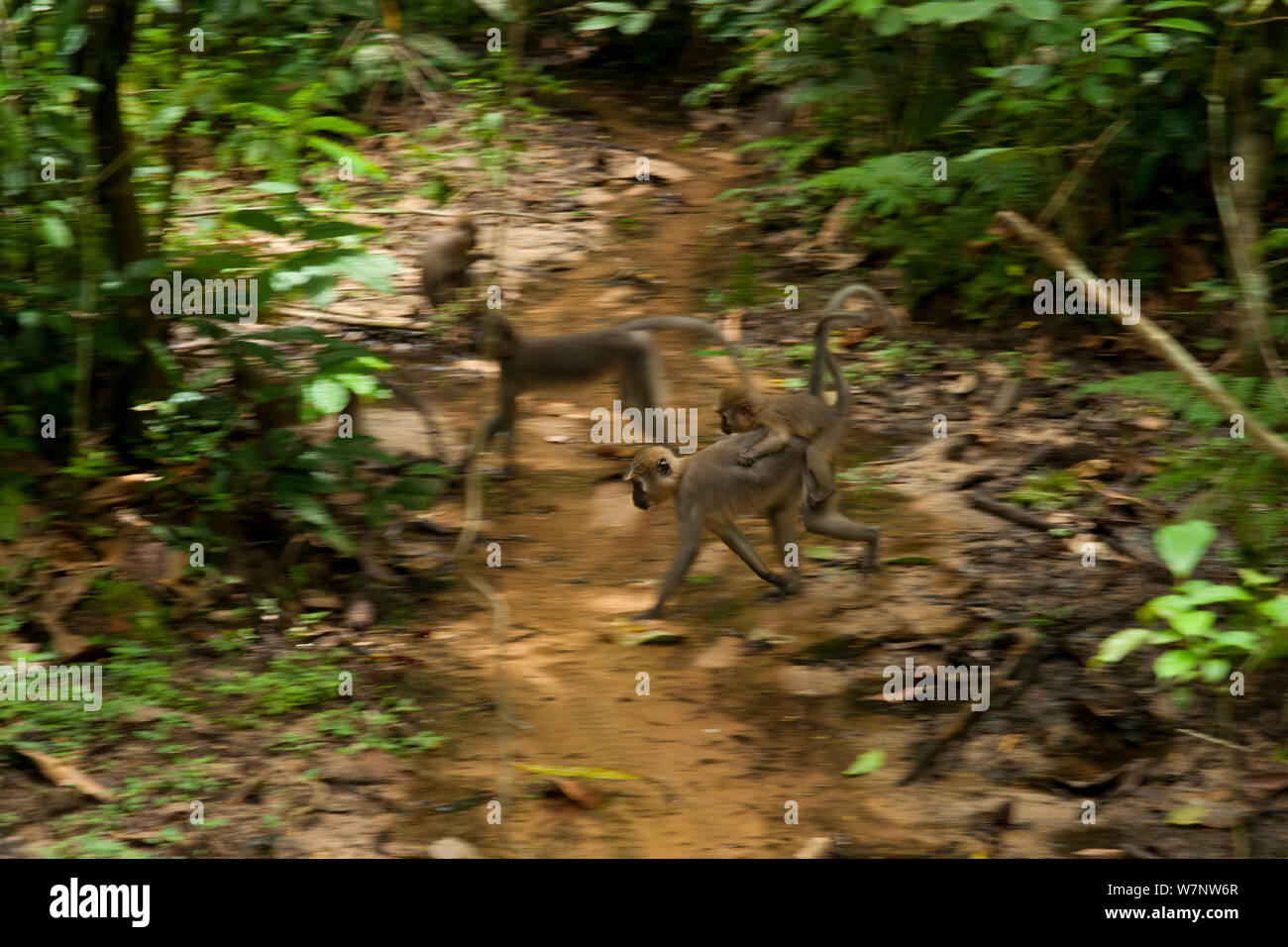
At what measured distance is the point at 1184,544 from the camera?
4391 mm

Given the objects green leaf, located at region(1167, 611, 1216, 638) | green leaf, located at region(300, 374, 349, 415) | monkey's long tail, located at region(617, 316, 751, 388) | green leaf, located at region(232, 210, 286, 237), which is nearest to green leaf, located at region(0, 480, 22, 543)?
green leaf, located at region(300, 374, 349, 415)

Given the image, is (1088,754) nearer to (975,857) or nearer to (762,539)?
(975,857)

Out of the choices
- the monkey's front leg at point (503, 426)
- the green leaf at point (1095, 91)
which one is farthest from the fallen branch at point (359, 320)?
the green leaf at point (1095, 91)

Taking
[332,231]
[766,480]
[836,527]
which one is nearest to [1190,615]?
[836,527]

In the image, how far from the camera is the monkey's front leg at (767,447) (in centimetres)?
723

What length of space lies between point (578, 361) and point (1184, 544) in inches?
215

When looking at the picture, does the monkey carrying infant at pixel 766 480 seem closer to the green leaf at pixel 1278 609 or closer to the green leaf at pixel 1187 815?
the green leaf at pixel 1187 815

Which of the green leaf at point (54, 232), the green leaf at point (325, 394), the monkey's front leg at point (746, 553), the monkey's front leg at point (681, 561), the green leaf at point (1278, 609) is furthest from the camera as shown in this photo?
A: the monkey's front leg at point (746, 553)

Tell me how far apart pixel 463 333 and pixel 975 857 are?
6878 mm

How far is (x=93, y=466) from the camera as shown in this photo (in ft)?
23.1

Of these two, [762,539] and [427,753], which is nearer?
[427,753]

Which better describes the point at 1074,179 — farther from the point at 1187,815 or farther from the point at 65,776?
the point at 65,776

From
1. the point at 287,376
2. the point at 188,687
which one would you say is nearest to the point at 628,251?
the point at 287,376

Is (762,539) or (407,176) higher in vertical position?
(407,176)
